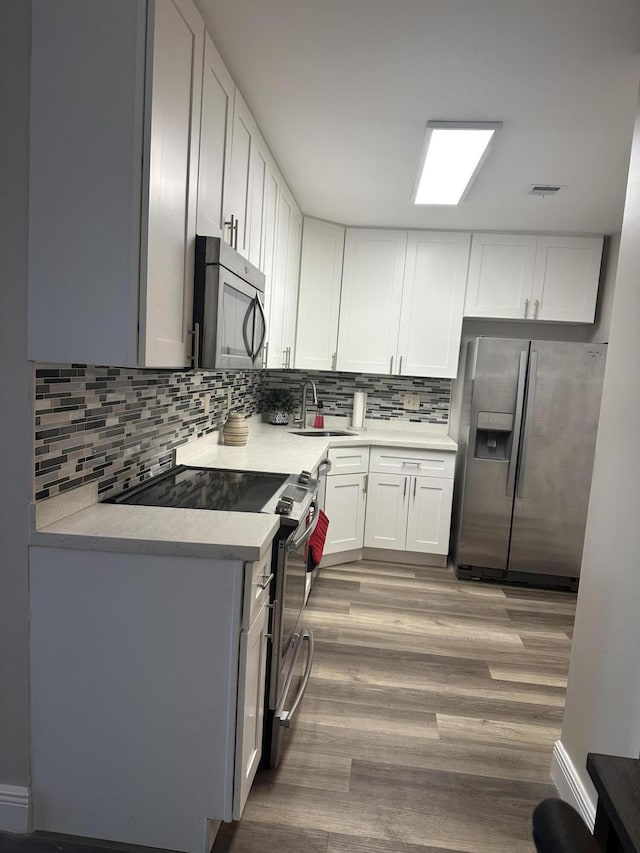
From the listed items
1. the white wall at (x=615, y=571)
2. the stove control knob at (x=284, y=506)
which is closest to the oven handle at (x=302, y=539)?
the stove control knob at (x=284, y=506)

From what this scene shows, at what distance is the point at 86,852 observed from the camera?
4.96 ft

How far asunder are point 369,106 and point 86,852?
2.64m

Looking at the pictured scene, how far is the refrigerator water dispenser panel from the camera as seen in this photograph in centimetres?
374

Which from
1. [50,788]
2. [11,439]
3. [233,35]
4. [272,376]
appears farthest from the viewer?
[272,376]

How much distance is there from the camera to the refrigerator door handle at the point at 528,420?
367 centimetres

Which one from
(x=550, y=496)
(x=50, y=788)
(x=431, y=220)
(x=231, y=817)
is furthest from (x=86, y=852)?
(x=431, y=220)

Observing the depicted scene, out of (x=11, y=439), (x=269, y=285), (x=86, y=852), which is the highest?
(x=269, y=285)

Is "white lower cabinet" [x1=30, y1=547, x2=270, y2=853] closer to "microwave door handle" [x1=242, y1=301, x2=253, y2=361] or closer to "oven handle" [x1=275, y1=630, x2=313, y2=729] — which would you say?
"oven handle" [x1=275, y1=630, x2=313, y2=729]

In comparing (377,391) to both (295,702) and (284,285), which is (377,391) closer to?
(284,285)

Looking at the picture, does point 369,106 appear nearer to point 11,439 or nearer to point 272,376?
point 11,439

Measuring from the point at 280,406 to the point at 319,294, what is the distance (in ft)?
2.85

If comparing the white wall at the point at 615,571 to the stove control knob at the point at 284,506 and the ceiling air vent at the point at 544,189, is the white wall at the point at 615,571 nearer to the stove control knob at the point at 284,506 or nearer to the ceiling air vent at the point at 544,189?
the stove control knob at the point at 284,506

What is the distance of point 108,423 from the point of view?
1.82 meters

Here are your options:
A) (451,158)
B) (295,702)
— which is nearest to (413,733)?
(295,702)
